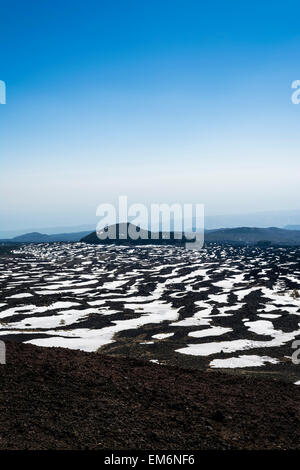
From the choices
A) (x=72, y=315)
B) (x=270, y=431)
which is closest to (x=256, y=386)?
(x=270, y=431)

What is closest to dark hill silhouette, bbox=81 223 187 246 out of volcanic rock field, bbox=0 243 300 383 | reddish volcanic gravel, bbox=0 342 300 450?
volcanic rock field, bbox=0 243 300 383

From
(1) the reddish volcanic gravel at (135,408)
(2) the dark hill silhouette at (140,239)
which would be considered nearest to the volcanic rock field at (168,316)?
(1) the reddish volcanic gravel at (135,408)

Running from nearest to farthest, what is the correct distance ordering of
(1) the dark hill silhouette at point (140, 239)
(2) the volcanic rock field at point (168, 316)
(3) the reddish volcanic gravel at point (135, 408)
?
(3) the reddish volcanic gravel at point (135, 408)
(2) the volcanic rock field at point (168, 316)
(1) the dark hill silhouette at point (140, 239)

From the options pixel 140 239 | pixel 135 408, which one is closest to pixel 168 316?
pixel 135 408

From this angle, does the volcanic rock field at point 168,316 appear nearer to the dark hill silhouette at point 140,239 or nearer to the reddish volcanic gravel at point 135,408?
the reddish volcanic gravel at point 135,408

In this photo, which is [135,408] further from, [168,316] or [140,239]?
[140,239]

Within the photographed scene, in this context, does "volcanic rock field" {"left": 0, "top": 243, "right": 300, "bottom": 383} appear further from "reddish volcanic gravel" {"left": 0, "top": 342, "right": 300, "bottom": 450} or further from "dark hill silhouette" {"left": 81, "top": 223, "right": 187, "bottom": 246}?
"dark hill silhouette" {"left": 81, "top": 223, "right": 187, "bottom": 246}

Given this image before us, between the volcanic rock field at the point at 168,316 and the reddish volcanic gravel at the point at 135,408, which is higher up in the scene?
the reddish volcanic gravel at the point at 135,408

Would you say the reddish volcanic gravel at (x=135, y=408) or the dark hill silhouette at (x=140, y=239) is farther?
the dark hill silhouette at (x=140, y=239)
